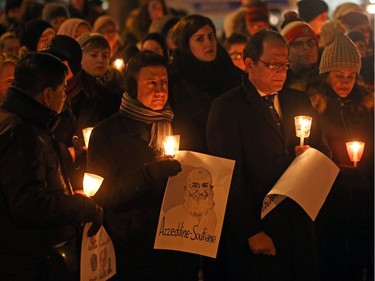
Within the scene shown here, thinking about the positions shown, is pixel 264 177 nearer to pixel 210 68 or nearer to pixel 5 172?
pixel 210 68

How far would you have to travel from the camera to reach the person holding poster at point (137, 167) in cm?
542

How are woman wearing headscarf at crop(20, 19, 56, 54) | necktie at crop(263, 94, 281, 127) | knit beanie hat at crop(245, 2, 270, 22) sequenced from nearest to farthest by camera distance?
necktie at crop(263, 94, 281, 127) < woman wearing headscarf at crop(20, 19, 56, 54) < knit beanie hat at crop(245, 2, 270, 22)

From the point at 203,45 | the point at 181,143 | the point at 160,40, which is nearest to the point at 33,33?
the point at 160,40

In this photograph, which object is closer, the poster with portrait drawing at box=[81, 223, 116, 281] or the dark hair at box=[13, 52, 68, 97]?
the dark hair at box=[13, 52, 68, 97]

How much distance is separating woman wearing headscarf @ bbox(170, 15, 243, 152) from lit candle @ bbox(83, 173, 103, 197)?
1.78 meters

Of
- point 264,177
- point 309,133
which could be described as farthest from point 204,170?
point 309,133

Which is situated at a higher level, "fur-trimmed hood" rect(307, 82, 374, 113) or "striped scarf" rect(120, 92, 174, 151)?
"fur-trimmed hood" rect(307, 82, 374, 113)

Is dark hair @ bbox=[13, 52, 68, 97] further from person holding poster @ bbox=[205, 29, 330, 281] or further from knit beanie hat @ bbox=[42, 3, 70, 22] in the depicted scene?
knit beanie hat @ bbox=[42, 3, 70, 22]

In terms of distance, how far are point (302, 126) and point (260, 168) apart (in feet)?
1.36

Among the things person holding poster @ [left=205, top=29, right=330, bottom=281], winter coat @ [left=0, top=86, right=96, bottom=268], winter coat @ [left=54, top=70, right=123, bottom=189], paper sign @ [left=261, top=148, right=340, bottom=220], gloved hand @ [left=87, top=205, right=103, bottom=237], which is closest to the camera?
winter coat @ [left=0, top=86, right=96, bottom=268]

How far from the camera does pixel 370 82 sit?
830 cm

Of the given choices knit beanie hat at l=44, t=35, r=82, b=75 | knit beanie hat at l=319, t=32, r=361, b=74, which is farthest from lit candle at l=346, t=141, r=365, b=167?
knit beanie hat at l=44, t=35, r=82, b=75

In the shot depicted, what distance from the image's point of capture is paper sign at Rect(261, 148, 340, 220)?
18.2 ft

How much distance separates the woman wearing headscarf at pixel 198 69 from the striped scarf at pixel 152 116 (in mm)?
918
